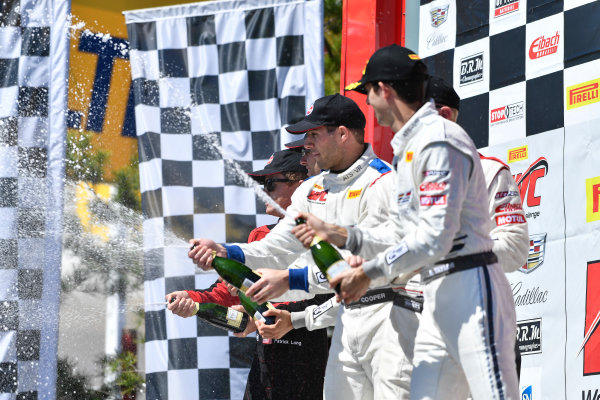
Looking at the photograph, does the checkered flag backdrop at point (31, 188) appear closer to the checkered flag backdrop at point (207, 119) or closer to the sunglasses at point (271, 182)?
the checkered flag backdrop at point (207, 119)

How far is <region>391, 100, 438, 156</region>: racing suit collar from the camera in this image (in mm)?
3232

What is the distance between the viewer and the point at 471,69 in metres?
5.83

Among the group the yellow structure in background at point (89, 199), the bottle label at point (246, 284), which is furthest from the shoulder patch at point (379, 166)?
the yellow structure in background at point (89, 199)

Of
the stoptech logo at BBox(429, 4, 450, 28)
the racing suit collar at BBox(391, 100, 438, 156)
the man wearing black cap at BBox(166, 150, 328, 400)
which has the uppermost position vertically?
the stoptech logo at BBox(429, 4, 450, 28)

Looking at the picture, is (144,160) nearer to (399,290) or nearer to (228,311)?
(228,311)

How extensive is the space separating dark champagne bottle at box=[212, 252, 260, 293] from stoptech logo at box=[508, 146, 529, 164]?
2.03m

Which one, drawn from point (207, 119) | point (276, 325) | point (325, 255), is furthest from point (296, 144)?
point (207, 119)

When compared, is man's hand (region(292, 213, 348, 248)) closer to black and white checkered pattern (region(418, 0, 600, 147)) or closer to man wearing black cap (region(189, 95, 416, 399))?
man wearing black cap (region(189, 95, 416, 399))

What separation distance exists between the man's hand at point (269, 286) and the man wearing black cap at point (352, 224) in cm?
5

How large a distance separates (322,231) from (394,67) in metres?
0.67

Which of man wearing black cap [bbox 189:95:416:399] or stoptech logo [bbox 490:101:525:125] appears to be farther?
stoptech logo [bbox 490:101:525:125]

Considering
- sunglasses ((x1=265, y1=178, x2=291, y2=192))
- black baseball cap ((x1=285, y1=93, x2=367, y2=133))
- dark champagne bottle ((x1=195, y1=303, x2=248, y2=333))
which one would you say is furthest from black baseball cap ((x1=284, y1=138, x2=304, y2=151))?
dark champagne bottle ((x1=195, y1=303, x2=248, y2=333))

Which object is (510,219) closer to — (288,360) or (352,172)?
(352,172)

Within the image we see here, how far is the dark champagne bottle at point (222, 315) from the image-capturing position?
487cm
